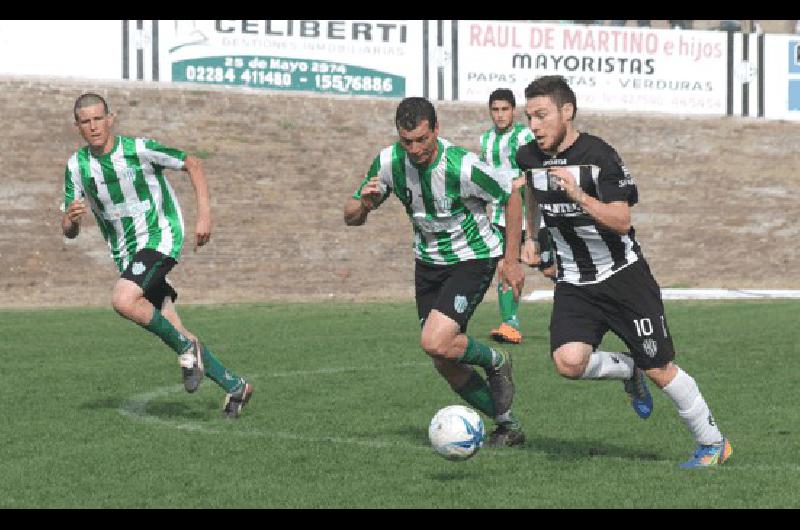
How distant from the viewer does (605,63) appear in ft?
96.3

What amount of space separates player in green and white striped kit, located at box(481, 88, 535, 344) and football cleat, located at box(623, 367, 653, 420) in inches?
200

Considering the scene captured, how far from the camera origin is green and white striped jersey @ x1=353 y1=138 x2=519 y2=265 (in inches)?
329

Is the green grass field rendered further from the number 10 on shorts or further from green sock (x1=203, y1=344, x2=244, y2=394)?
the number 10 on shorts

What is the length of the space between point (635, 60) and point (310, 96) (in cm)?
696

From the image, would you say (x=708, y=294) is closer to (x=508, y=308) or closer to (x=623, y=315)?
(x=508, y=308)

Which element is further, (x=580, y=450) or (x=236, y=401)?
(x=236, y=401)

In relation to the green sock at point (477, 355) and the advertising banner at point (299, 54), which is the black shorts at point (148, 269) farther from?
the advertising banner at point (299, 54)

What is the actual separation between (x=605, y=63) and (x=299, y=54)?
6.52 meters

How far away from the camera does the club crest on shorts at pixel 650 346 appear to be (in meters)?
7.45

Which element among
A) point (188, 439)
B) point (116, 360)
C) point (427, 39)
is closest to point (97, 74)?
point (427, 39)

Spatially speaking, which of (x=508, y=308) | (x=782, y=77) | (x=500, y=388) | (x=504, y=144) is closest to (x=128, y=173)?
(x=500, y=388)

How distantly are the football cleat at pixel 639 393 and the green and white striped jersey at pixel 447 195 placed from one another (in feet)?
3.84

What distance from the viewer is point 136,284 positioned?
9672 millimetres

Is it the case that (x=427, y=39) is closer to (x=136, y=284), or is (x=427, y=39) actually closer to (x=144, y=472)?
(x=136, y=284)
